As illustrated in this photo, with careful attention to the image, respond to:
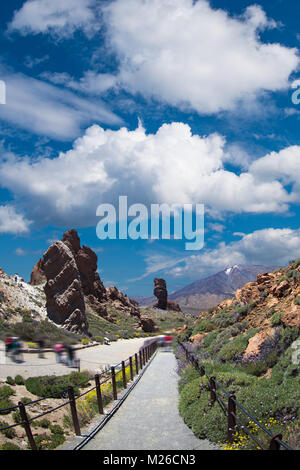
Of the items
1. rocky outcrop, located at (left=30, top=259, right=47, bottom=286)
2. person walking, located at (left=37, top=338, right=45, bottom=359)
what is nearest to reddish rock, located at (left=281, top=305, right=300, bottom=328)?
person walking, located at (left=37, top=338, right=45, bottom=359)

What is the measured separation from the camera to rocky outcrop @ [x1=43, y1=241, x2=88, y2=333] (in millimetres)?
43375

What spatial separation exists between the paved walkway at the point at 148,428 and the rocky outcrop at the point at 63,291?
3215 centimetres

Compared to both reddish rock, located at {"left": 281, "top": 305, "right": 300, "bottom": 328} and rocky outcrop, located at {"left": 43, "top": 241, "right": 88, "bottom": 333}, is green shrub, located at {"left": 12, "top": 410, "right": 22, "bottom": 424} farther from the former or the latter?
rocky outcrop, located at {"left": 43, "top": 241, "right": 88, "bottom": 333}

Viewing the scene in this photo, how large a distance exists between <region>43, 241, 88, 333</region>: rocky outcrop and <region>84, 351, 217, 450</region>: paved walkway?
32146 mm

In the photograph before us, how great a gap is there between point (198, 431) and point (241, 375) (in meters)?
2.71

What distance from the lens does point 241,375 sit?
994cm

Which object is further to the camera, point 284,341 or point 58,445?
point 284,341

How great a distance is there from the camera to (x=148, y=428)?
8.43 meters

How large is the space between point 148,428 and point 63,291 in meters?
38.1
